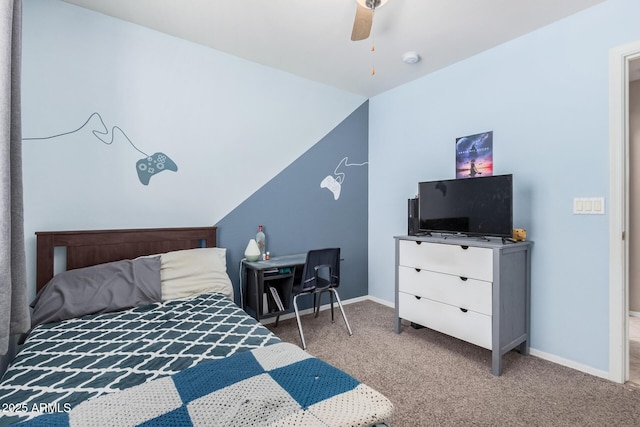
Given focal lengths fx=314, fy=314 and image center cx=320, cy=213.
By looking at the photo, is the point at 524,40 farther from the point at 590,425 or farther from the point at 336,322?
the point at 336,322

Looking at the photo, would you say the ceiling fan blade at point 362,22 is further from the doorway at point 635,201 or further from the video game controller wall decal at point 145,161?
the doorway at point 635,201

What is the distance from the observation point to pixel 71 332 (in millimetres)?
1701

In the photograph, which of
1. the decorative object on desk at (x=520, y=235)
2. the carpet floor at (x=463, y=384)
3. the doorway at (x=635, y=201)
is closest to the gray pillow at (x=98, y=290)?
the carpet floor at (x=463, y=384)

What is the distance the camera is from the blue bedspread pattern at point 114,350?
116 centimetres

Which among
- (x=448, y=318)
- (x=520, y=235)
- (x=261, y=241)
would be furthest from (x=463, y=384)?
(x=261, y=241)

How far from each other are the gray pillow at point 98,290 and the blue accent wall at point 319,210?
82cm

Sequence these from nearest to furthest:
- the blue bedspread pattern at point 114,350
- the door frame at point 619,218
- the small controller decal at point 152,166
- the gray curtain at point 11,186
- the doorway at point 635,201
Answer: the gray curtain at point 11,186 → the blue bedspread pattern at point 114,350 → the door frame at point 619,218 → the small controller decal at point 152,166 → the doorway at point 635,201

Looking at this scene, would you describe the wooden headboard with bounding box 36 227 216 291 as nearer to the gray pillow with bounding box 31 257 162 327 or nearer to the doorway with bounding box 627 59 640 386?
the gray pillow with bounding box 31 257 162 327

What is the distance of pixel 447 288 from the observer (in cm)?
253

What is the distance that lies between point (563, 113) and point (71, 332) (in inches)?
138

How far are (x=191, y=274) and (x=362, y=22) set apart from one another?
2102mm

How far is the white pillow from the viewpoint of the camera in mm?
2307

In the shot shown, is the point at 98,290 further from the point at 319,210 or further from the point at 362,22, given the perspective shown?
the point at 362,22

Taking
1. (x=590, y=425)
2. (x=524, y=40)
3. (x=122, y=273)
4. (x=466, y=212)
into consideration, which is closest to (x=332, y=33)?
(x=524, y=40)
